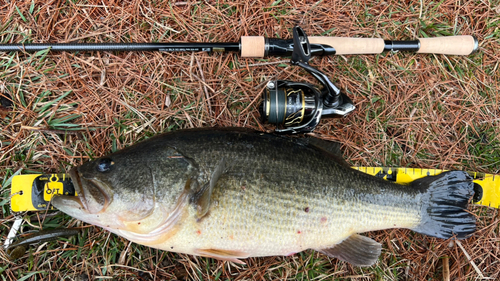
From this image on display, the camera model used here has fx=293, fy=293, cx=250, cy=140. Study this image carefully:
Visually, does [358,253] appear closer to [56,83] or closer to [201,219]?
[201,219]

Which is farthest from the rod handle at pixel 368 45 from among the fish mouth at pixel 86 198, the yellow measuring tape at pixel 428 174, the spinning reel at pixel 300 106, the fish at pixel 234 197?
the fish mouth at pixel 86 198

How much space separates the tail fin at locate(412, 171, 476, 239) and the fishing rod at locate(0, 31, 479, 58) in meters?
1.31

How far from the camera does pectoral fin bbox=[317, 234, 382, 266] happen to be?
2496 millimetres

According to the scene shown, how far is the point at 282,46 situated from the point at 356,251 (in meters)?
1.96

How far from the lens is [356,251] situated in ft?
8.27

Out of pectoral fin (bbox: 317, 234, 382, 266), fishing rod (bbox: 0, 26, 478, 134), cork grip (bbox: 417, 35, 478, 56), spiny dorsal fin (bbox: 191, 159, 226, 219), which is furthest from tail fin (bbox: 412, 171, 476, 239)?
spiny dorsal fin (bbox: 191, 159, 226, 219)

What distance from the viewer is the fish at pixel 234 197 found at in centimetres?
202

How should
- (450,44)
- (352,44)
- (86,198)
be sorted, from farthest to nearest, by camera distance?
(450,44), (352,44), (86,198)

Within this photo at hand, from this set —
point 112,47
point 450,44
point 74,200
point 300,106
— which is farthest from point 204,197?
point 450,44

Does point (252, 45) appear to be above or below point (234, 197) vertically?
above

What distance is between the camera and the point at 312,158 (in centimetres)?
238

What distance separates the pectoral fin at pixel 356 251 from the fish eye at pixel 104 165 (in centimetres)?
179

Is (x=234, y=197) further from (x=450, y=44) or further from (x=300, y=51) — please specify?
(x=450, y=44)

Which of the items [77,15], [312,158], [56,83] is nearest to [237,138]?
[312,158]
